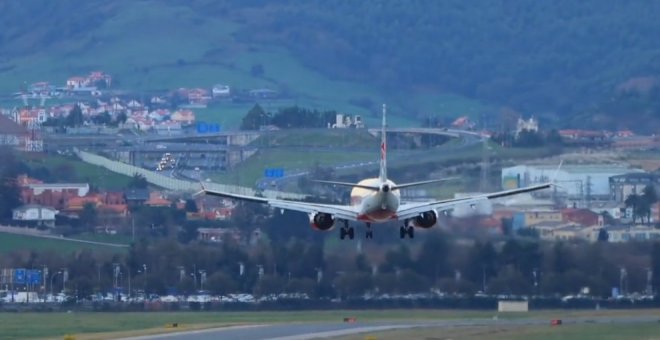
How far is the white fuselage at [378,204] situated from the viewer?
235 feet

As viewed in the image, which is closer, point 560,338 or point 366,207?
point 366,207

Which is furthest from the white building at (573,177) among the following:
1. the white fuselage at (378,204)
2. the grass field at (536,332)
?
the white fuselage at (378,204)

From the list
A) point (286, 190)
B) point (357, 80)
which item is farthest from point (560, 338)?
point (357, 80)

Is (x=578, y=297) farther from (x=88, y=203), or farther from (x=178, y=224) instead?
(x=88, y=203)

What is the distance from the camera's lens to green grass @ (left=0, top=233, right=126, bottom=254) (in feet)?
338

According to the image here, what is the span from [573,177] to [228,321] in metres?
26.7

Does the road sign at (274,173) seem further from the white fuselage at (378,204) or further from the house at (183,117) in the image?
the white fuselage at (378,204)

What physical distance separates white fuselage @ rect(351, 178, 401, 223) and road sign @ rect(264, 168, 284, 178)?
51.5 metres

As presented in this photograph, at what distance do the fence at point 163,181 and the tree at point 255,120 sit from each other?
12130 mm

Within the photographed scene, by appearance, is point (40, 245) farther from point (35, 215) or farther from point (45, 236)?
point (35, 215)

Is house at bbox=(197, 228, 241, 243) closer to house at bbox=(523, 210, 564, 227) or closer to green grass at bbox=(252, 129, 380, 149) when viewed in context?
house at bbox=(523, 210, 564, 227)

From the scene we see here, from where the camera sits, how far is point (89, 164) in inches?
5344

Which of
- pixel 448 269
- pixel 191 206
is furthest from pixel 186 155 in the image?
pixel 448 269

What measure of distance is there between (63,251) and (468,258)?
1793 cm
